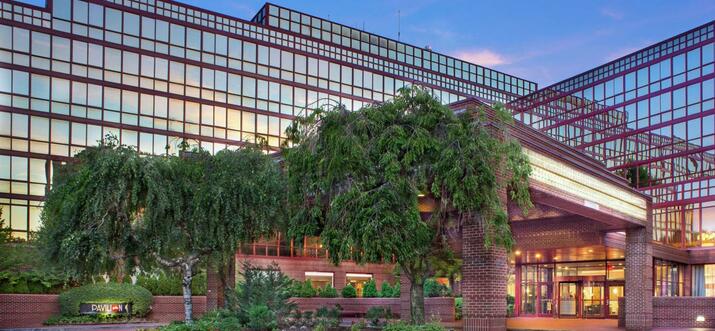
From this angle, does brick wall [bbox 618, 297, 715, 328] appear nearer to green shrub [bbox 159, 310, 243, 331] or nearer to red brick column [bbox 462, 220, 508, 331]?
red brick column [bbox 462, 220, 508, 331]

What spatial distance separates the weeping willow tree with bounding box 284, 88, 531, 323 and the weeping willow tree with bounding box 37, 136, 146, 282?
5.60 meters

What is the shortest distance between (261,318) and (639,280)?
15.9m

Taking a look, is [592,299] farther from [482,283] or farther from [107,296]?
[107,296]

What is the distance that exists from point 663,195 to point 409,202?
4770cm

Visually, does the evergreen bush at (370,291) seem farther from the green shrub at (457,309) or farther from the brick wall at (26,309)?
the brick wall at (26,309)

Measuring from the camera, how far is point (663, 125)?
209ft

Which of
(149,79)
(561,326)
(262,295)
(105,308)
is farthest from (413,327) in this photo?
(149,79)

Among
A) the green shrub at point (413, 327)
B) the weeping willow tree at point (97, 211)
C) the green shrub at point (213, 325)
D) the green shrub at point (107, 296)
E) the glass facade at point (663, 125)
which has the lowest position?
the green shrub at point (107, 296)

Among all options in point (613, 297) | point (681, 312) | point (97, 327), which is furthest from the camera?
point (613, 297)

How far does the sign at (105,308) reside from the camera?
3685 centimetres

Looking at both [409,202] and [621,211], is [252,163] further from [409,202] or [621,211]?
[621,211]

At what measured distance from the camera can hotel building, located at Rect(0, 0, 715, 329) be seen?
165ft

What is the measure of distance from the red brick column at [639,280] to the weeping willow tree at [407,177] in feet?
36.8

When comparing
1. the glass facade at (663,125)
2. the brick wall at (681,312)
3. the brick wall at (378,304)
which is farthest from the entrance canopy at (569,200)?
the glass facade at (663,125)
